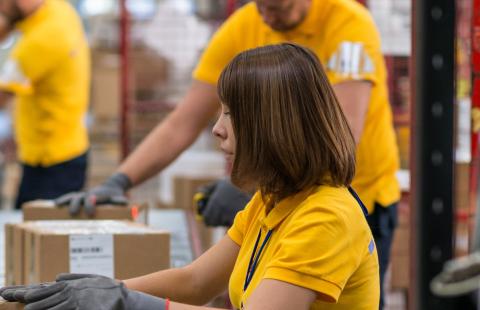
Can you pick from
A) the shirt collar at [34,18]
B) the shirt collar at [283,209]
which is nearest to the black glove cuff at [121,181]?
the shirt collar at [283,209]

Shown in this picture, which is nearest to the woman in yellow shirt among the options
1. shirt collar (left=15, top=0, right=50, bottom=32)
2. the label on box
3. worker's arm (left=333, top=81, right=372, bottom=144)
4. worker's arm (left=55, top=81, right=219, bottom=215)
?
the label on box

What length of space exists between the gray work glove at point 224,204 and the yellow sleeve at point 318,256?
1256mm

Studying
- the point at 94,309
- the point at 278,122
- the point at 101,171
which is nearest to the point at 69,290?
the point at 94,309

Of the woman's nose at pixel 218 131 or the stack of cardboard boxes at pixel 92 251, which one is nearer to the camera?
the woman's nose at pixel 218 131

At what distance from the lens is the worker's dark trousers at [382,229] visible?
10.4ft

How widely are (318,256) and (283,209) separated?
202 mm

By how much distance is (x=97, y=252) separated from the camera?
265 centimetres

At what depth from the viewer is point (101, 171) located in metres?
7.62

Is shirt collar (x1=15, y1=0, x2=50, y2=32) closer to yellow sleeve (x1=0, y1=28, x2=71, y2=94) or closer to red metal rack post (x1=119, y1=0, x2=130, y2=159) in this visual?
yellow sleeve (x1=0, y1=28, x2=71, y2=94)

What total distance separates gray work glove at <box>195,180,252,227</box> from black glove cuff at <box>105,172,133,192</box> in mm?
385

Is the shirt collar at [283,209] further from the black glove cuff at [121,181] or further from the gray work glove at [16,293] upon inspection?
the black glove cuff at [121,181]

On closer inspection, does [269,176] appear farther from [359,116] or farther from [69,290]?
[359,116]

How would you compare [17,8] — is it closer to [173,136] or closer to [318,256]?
[173,136]

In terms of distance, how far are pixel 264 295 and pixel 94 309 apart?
33cm
